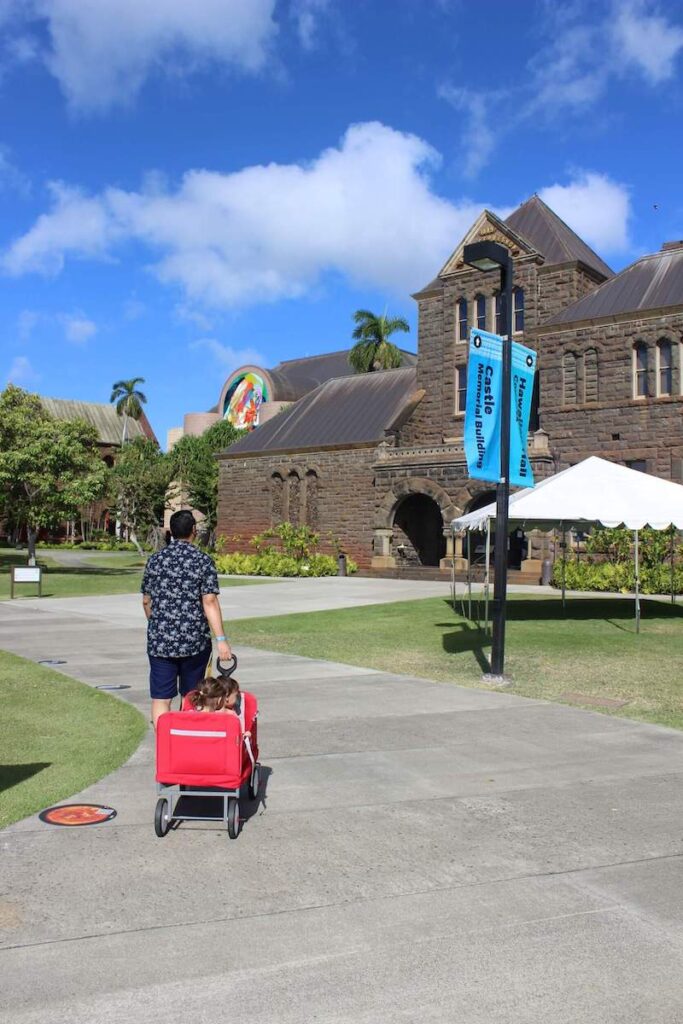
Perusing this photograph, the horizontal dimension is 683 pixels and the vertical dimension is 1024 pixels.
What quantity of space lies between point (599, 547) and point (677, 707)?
21.7m

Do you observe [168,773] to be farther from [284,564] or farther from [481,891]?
[284,564]

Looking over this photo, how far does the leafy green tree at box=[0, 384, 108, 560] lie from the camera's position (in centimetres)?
3450

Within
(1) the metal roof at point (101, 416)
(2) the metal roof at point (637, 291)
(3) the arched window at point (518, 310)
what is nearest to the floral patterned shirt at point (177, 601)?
(2) the metal roof at point (637, 291)

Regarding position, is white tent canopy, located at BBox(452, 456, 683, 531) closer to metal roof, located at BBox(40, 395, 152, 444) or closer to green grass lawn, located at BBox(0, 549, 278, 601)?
green grass lawn, located at BBox(0, 549, 278, 601)

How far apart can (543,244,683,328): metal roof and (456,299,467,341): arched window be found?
214 inches

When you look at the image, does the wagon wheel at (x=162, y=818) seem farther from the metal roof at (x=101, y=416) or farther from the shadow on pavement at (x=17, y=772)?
the metal roof at (x=101, y=416)

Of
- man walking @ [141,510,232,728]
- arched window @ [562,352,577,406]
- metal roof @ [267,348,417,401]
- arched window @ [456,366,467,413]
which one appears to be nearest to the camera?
man walking @ [141,510,232,728]

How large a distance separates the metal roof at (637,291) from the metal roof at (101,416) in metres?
65.1

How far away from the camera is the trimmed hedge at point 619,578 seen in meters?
27.2

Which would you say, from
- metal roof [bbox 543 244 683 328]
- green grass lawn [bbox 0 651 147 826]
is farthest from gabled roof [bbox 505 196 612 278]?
green grass lawn [bbox 0 651 147 826]

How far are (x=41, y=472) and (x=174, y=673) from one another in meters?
30.9

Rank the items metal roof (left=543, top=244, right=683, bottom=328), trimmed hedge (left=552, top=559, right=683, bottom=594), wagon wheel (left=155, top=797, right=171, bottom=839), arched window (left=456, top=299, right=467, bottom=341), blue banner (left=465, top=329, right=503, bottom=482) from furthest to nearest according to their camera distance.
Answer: arched window (left=456, top=299, right=467, bottom=341)
metal roof (left=543, top=244, right=683, bottom=328)
trimmed hedge (left=552, top=559, right=683, bottom=594)
blue banner (left=465, top=329, right=503, bottom=482)
wagon wheel (left=155, top=797, right=171, bottom=839)

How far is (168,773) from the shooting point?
530cm

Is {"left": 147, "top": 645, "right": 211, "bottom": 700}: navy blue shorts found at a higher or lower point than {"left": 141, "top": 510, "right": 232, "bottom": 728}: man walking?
lower
